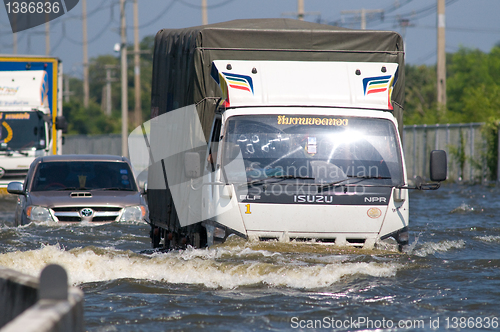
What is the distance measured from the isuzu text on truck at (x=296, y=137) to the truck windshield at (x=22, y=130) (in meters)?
12.8

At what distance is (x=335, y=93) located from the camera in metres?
9.12

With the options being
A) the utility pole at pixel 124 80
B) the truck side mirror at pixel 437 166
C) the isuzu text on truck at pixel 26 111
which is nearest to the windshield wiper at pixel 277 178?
the truck side mirror at pixel 437 166

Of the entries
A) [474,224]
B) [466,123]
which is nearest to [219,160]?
[474,224]

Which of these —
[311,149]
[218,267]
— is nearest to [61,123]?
[311,149]

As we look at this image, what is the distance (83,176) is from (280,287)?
689cm

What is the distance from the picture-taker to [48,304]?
4023 mm

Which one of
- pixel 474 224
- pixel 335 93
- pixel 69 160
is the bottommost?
pixel 474 224

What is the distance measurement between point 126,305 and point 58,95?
15702 millimetres

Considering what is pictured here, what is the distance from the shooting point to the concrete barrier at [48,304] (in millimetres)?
3689

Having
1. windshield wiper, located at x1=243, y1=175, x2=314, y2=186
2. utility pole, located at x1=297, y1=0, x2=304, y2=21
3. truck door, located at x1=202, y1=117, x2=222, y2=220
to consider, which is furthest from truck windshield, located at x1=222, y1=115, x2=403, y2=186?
utility pole, located at x1=297, y1=0, x2=304, y2=21

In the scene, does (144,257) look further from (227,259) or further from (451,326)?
(451,326)

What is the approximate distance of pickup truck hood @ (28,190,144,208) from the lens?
1286 centimetres

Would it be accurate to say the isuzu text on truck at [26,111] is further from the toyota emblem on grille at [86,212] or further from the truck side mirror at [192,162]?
the truck side mirror at [192,162]

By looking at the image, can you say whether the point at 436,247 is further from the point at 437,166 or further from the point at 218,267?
the point at 218,267
